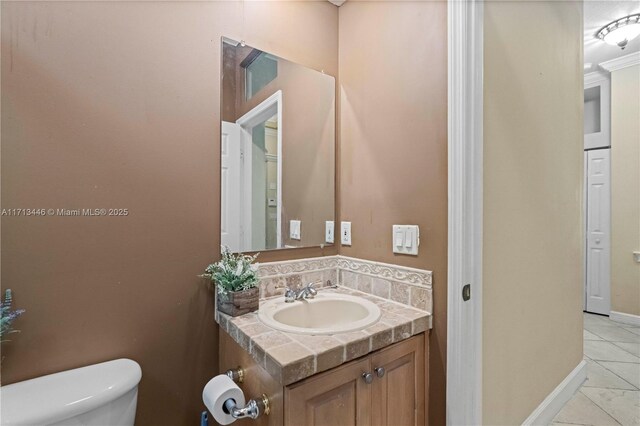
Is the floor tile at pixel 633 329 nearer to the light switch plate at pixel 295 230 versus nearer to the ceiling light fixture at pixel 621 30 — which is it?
the ceiling light fixture at pixel 621 30

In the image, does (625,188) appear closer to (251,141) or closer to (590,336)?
(590,336)

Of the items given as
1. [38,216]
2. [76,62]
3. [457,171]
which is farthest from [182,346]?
[457,171]

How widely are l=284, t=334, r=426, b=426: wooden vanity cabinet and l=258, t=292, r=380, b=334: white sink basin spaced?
7.5 inches

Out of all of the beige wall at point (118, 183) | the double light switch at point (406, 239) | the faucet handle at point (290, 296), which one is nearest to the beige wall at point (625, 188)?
the double light switch at point (406, 239)

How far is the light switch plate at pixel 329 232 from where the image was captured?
5.26ft

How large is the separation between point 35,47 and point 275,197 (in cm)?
96

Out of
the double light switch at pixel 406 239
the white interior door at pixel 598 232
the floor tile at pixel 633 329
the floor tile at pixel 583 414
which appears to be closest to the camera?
the double light switch at pixel 406 239

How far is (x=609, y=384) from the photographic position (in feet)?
6.54

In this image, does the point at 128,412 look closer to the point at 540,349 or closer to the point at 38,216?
the point at 38,216

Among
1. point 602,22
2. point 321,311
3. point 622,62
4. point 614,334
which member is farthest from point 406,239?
point 622,62

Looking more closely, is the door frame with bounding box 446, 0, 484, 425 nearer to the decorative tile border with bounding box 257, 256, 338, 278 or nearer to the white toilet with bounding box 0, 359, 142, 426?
the decorative tile border with bounding box 257, 256, 338, 278

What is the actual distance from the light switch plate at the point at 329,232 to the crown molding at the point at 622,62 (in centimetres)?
363

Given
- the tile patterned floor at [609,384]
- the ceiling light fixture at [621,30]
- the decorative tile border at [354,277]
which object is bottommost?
the tile patterned floor at [609,384]

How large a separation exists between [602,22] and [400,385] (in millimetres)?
3152
